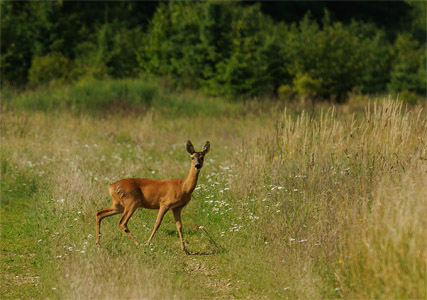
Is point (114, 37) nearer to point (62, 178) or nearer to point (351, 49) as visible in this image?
point (351, 49)

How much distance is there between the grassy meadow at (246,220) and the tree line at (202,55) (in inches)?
703

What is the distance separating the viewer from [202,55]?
112 feet

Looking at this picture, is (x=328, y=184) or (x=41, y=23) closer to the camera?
(x=328, y=184)

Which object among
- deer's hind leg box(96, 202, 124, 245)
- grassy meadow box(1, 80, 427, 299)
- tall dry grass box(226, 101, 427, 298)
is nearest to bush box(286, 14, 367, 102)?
grassy meadow box(1, 80, 427, 299)

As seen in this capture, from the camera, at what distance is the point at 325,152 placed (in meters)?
10.2

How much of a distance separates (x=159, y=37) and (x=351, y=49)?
1210cm

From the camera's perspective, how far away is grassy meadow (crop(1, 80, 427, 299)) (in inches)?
254

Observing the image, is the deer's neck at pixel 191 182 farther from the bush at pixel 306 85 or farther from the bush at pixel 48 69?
the bush at pixel 306 85

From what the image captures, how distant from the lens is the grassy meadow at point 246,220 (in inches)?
A: 254

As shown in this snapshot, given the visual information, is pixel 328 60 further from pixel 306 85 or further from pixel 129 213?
pixel 129 213

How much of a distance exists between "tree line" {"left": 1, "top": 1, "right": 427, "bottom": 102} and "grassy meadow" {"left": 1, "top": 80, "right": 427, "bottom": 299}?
1786 centimetres

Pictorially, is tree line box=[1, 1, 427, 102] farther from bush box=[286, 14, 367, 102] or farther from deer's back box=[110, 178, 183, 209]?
deer's back box=[110, 178, 183, 209]

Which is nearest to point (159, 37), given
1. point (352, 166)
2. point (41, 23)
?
point (41, 23)

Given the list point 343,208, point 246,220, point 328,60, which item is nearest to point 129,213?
point 246,220
